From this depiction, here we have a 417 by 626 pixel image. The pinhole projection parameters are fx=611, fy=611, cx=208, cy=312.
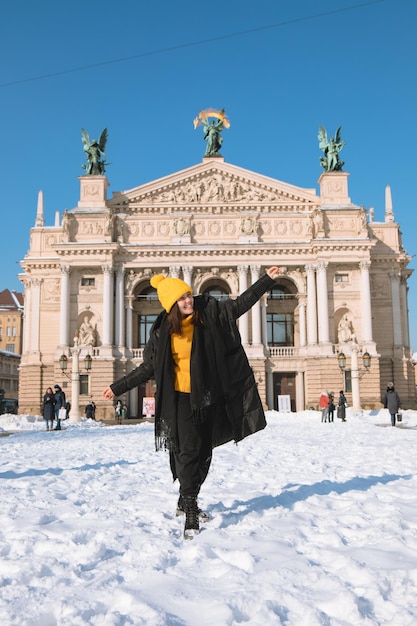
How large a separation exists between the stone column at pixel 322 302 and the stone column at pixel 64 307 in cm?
1893

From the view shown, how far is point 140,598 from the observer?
3762 millimetres

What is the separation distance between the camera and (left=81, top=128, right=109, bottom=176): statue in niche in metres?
49.4

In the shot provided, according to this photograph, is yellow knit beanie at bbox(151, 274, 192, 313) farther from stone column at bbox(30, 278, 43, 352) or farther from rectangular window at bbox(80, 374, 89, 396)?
stone column at bbox(30, 278, 43, 352)

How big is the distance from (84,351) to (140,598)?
140 ft

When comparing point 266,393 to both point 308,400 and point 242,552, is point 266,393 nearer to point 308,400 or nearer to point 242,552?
point 308,400

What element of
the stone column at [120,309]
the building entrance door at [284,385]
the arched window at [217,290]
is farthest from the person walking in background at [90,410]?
the arched window at [217,290]

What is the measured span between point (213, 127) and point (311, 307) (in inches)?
696

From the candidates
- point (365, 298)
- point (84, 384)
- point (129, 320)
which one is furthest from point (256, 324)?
point (84, 384)

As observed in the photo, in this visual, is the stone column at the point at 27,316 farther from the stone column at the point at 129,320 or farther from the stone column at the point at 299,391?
the stone column at the point at 299,391

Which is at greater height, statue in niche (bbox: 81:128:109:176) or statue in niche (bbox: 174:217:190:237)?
statue in niche (bbox: 81:128:109:176)

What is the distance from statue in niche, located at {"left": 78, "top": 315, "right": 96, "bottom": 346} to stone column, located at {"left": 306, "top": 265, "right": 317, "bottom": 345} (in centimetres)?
1624

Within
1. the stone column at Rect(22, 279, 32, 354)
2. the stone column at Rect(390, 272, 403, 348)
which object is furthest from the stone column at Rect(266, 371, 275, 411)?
the stone column at Rect(22, 279, 32, 354)

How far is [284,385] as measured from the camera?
1844 inches

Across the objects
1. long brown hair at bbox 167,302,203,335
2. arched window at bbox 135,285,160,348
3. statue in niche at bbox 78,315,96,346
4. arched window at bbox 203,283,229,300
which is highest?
arched window at bbox 203,283,229,300
